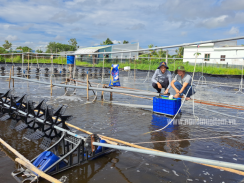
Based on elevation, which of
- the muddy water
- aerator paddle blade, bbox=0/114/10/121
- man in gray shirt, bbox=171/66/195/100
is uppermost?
man in gray shirt, bbox=171/66/195/100

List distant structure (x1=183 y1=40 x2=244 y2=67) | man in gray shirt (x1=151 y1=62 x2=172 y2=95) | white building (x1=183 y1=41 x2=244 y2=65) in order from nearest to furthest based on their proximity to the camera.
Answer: man in gray shirt (x1=151 y1=62 x2=172 y2=95), distant structure (x1=183 y1=40 x2=244 y2=67), white building (x1=183 y1=41 x2=244 y2=65)

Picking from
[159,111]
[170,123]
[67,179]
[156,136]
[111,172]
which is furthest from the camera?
[159,111]

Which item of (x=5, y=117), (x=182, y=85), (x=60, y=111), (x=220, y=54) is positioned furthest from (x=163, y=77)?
(x=220, y=54)

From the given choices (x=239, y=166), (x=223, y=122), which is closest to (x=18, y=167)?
(x=239, y=166)

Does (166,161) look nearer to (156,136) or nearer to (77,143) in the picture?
(156,136)

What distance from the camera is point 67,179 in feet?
11.1

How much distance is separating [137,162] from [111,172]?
58 cm

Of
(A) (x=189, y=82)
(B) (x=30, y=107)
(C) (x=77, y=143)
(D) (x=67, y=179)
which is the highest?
(A) (x=189, y=82)

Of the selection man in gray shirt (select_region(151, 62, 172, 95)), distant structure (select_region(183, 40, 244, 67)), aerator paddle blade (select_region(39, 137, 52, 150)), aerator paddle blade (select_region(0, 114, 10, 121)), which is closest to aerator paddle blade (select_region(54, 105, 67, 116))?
aerator paddle blade (select_region(39, 137, 52, 150))

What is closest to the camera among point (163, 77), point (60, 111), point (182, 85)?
point (60, 111)

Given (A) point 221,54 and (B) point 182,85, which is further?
(A) point 221,54

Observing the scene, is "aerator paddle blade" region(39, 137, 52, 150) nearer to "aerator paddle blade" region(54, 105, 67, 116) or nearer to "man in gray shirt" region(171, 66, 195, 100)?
"aerator paddle blade" region(54, 105, 67, 116)

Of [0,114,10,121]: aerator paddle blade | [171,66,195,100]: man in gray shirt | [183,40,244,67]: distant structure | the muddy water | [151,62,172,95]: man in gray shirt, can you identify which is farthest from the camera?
[183,40,244,67]: distant structure

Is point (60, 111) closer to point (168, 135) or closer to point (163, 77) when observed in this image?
point (168, 135)
